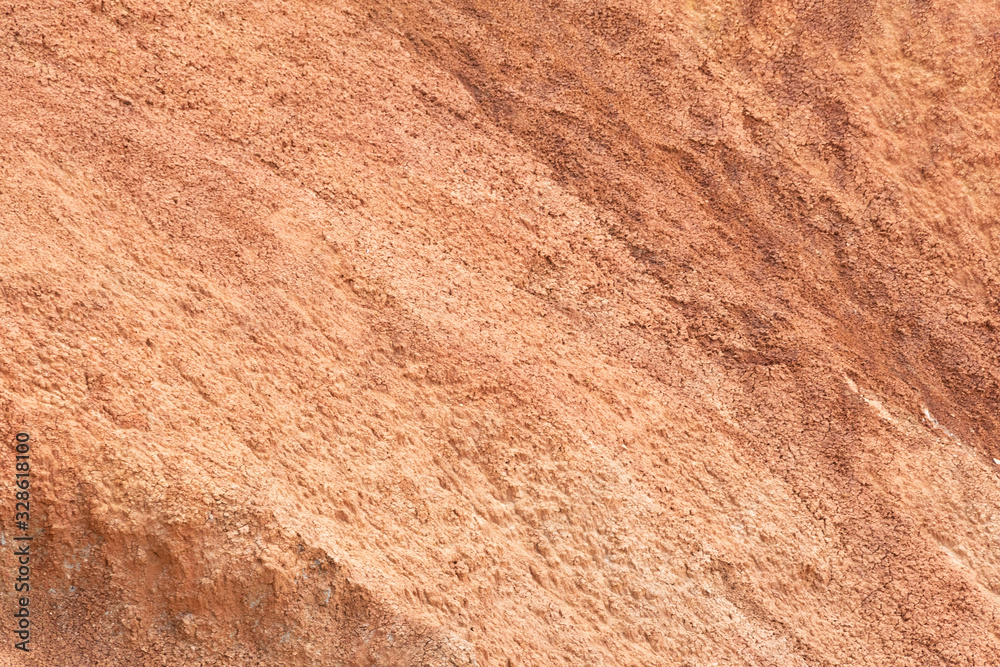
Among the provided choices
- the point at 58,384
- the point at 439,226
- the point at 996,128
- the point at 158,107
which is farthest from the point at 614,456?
the point at 996,128

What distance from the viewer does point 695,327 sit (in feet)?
25.6

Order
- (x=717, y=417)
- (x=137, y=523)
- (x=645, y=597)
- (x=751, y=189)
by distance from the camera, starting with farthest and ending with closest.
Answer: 1. (x=751, y=189)
2. (x=717, y=417)
3. (x=645, y=597)
4. (x=137, y=523)

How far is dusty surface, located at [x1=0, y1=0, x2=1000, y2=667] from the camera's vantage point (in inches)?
213

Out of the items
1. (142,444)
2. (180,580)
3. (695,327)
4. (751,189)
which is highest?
(751,189)

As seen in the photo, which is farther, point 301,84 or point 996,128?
point 996,128

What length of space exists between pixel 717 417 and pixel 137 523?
14.1 ft

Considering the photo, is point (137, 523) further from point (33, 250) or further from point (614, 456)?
point (614, 456)

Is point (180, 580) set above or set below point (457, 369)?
below

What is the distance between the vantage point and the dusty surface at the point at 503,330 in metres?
5.42

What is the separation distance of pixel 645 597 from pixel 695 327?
240cm

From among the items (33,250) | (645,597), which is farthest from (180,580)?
(645,597)

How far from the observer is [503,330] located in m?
7.12

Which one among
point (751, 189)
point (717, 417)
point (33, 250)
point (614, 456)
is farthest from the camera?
point (751, 189)

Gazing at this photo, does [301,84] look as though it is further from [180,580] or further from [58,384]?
[180,580]
